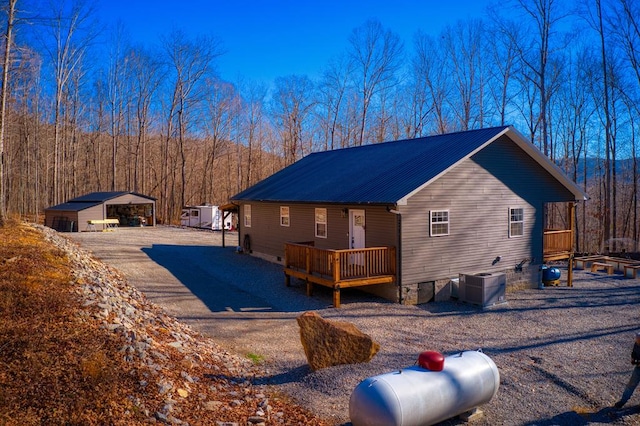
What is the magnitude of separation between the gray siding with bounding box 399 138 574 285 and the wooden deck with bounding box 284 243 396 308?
0.56 m

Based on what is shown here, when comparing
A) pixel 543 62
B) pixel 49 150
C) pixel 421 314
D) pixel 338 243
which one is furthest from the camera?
pixel 49 150

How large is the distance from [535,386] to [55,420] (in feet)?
23.2

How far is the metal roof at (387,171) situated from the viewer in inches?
544

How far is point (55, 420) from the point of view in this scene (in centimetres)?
496

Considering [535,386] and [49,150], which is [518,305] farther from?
[49,150]

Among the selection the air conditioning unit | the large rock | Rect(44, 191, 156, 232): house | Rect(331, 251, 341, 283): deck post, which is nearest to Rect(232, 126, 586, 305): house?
Rect(331, 251, 341, 283): deck post

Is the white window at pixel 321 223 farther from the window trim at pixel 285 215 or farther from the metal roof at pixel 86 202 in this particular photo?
the metal roof at pixel 86 202

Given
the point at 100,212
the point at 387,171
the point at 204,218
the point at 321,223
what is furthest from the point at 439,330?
the point at 100,212

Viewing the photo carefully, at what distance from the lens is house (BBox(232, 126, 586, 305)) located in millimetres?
13461

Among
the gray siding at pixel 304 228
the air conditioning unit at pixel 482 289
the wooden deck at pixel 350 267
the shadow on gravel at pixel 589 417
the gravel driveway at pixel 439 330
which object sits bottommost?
the shadow on gravel at pixel 589 417

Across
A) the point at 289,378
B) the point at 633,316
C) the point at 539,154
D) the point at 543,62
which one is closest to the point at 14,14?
the point at 289,378

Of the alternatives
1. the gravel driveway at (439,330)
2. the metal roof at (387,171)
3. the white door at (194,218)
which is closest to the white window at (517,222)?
the metal roof at (387,171)

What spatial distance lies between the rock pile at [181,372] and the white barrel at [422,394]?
1100 millimetres

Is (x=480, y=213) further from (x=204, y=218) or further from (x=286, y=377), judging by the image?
(x=204, y=218)
